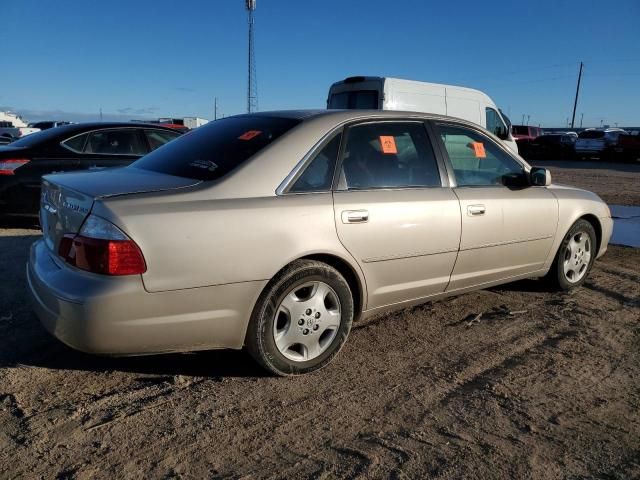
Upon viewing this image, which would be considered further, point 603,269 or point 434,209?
point 603,269

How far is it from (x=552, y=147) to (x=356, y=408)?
29.2 metres

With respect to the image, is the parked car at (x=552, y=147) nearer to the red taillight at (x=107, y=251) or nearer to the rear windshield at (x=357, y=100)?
the rear windshield at (x=357, y=100)

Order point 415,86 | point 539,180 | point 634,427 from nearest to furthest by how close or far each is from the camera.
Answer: point 634,427 → point 539,180 → point 415,86

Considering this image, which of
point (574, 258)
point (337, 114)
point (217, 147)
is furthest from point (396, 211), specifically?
point (574, 258)

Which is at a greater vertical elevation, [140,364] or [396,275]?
[396,275]

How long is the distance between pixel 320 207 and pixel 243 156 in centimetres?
54

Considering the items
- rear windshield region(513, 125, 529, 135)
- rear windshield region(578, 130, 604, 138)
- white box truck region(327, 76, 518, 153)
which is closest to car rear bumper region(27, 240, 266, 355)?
white box truck region(327, 76, 518, 153)

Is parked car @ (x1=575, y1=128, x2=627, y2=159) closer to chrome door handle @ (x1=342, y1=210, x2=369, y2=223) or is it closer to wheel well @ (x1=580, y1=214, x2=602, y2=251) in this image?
wheel well @ (x1=580, y1=214, x2=602, y2=251)

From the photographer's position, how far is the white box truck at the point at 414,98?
9.77m

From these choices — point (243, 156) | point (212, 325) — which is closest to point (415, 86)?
Result: point (243, 156)

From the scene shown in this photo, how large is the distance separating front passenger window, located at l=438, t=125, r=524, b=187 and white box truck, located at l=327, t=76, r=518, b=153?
5.35m

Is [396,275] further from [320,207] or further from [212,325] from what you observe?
[212,325]

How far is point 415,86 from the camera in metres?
10.2

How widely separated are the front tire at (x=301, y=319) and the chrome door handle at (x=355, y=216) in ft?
1.00
